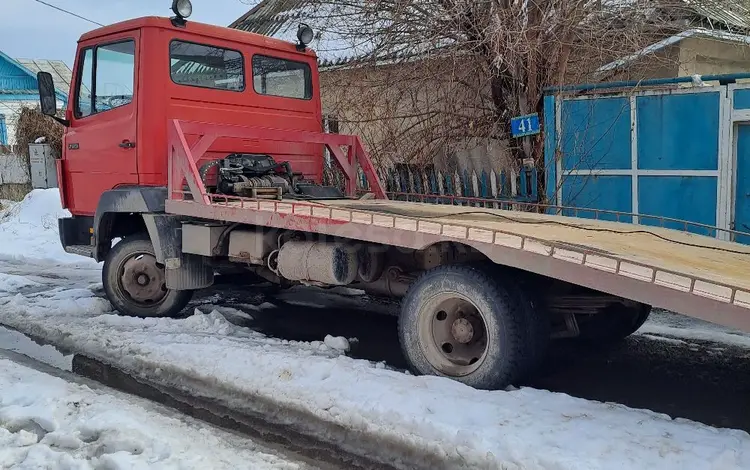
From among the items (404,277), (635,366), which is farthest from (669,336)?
(404,277)

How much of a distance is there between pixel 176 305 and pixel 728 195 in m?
6.21

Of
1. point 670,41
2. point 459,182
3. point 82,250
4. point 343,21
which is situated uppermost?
point 343,21

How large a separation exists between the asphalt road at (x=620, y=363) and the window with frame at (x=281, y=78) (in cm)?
237

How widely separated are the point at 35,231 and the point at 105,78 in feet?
24.2

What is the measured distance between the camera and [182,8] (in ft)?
21.0

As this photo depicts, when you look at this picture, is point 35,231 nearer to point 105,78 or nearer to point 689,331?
point 105,78

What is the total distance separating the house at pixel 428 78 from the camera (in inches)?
362

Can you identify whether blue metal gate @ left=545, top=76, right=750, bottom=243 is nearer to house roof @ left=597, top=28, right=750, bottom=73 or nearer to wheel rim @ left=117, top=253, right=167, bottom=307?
house roof @ left=597, top=28, right=750, bottom=73

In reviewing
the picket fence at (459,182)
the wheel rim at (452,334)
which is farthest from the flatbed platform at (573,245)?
the picket fence at (459,182)

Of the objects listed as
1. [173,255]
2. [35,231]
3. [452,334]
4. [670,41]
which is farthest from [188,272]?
[35,231]

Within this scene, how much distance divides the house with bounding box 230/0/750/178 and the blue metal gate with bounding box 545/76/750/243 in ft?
2.59

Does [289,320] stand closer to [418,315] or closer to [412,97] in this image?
[418,315]

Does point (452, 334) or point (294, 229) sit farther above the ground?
point (294, 229)

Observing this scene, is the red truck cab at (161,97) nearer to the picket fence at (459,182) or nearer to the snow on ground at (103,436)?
the picket fence at (459,182)
